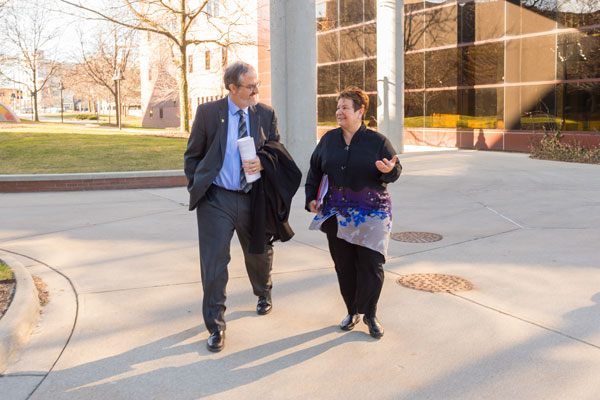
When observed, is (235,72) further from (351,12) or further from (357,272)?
(351,12)

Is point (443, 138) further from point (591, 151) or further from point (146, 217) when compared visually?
point (146, 217)

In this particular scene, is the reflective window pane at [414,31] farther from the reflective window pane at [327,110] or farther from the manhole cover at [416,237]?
the manhole cover at [416,237]

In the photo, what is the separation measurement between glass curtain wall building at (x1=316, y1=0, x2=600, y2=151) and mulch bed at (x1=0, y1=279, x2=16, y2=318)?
17366 millimetres

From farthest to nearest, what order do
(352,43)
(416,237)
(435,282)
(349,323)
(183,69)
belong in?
(183,69) → (352,43) → (416,237) → (435,282) → (349,323)

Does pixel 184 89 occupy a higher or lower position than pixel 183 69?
lower

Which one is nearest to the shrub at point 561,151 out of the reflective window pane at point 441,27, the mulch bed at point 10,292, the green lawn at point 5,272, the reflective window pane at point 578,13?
the reflective window pane at point 578,13

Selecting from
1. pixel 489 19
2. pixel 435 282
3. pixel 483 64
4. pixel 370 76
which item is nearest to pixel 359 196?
pixel 435 282

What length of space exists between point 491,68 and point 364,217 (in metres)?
19.0

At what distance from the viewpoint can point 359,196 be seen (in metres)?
4.54

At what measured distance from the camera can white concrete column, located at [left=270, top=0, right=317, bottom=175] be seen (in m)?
13.3

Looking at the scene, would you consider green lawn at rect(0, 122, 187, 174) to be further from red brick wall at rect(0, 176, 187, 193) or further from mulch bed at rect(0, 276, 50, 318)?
mulch bed at rect(0, 276, 50, 318)

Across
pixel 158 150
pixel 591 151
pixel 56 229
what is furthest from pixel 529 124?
pixel 56 229

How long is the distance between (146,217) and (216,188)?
5.63 m

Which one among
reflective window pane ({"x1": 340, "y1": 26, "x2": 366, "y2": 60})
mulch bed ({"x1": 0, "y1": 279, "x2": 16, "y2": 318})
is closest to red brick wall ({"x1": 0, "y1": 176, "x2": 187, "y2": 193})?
mulch bed ({"x1": 0, "y1": 279, "x2": 16, "y2": 318})
